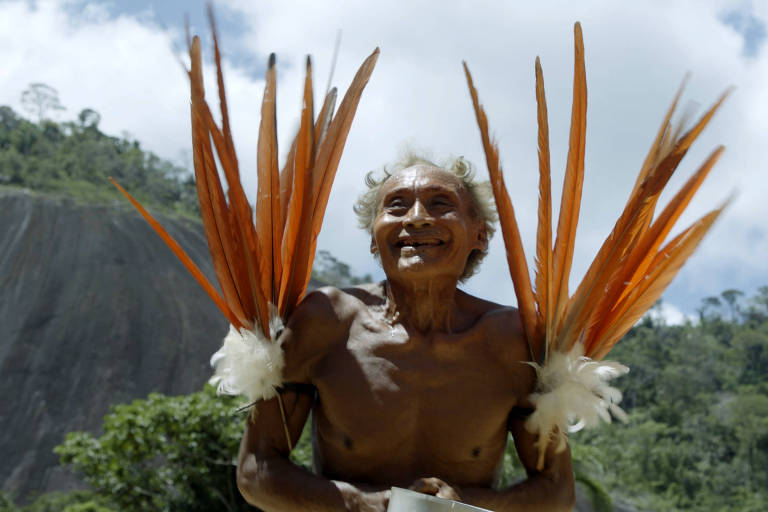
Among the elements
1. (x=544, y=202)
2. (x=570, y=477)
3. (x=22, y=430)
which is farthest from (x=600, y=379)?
(x=22, y=430)

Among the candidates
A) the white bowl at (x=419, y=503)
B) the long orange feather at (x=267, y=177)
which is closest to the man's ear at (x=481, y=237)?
the long orange feather at (x=267, y=177)

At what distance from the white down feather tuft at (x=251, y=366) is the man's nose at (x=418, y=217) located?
0.50 m

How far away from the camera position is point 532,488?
2.29 meters

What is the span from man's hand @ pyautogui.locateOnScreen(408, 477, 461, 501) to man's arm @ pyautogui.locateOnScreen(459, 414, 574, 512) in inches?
2.6

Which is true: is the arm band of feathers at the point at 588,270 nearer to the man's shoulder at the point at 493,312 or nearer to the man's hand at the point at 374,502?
the man's shoulder at the point at 493,312

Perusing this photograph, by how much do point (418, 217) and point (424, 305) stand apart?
26 cm

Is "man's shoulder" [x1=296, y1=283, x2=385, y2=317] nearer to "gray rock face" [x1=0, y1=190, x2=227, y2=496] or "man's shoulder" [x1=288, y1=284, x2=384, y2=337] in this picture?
"man's shoulder" [x1=288, y1=284, x2=384, y2=337]

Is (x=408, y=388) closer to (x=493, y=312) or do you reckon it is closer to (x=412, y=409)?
(x=412, y=409)

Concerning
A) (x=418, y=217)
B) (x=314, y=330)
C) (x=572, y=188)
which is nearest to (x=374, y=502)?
(x=314, y=330)

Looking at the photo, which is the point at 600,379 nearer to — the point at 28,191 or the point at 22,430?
the point at 22,430

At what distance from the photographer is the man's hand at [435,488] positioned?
6.87 ft

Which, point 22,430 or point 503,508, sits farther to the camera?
point 22,430

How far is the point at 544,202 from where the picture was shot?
7.72 ft

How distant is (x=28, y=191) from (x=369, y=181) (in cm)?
2496
